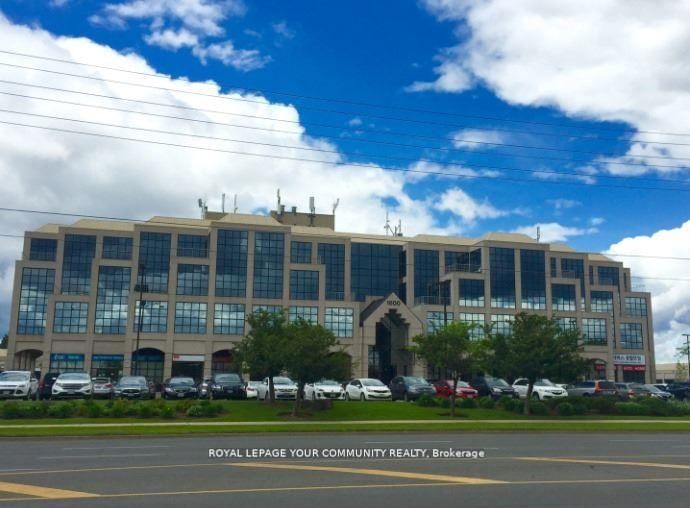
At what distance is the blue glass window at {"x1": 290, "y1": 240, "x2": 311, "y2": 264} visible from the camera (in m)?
73.1

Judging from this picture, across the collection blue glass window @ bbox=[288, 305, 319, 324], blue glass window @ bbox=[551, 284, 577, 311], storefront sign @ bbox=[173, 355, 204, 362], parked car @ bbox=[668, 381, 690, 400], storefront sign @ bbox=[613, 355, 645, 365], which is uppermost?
blue glass window @ bbox=[551, 284, 577, 311]

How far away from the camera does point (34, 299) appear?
241 ft

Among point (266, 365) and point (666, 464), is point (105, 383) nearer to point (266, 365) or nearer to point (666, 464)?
point (266, 365)

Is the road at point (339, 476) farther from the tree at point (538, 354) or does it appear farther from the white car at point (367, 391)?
the white car at point (367, 391)

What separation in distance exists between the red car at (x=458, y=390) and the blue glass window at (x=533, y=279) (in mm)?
35651

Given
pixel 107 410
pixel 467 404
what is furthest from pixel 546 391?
pixel 107 410

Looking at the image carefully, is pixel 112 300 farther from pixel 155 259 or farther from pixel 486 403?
pixel 486 403

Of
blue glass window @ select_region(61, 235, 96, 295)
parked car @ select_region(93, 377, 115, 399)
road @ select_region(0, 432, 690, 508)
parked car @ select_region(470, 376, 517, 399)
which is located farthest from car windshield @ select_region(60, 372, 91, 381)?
blue glass window @ select_region(61, 235, 96, 295)

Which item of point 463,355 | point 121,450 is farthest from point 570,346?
point 121,450

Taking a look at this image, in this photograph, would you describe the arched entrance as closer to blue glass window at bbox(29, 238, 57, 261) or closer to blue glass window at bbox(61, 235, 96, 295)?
blue glass window at bbox(61, 235, 96, 295)

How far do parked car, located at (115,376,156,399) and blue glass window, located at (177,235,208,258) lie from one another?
1360 inches

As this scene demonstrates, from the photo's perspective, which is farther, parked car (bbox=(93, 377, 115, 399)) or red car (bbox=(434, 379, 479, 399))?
red car (bbox=(434, 379, 479, 399))

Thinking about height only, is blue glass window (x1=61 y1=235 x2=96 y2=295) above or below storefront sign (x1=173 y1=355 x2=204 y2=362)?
above

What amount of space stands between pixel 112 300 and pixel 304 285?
19.7m
